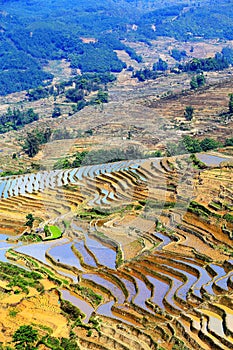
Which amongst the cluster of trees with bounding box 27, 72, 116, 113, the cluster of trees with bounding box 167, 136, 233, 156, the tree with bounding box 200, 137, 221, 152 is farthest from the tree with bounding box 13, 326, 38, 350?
the cluster of trees with bounding box 27, 72, 116, 113

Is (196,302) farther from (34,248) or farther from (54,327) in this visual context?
(34,248)

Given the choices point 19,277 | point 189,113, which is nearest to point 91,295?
point 19,277

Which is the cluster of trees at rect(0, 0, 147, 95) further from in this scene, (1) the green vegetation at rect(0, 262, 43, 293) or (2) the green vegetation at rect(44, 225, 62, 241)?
(1) the green vegetation at rect(0, 262, 43, 293)

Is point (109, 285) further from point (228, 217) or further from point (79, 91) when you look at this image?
point (79, 91)

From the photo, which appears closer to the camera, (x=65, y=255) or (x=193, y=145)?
(x=65, y=255)

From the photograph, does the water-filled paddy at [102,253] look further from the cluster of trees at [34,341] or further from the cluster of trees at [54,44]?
the cluster of trees at [54,44]

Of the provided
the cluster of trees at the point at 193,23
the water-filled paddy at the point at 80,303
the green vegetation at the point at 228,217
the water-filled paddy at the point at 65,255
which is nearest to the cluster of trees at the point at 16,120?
the water-filled paddy at the point at 65,255
